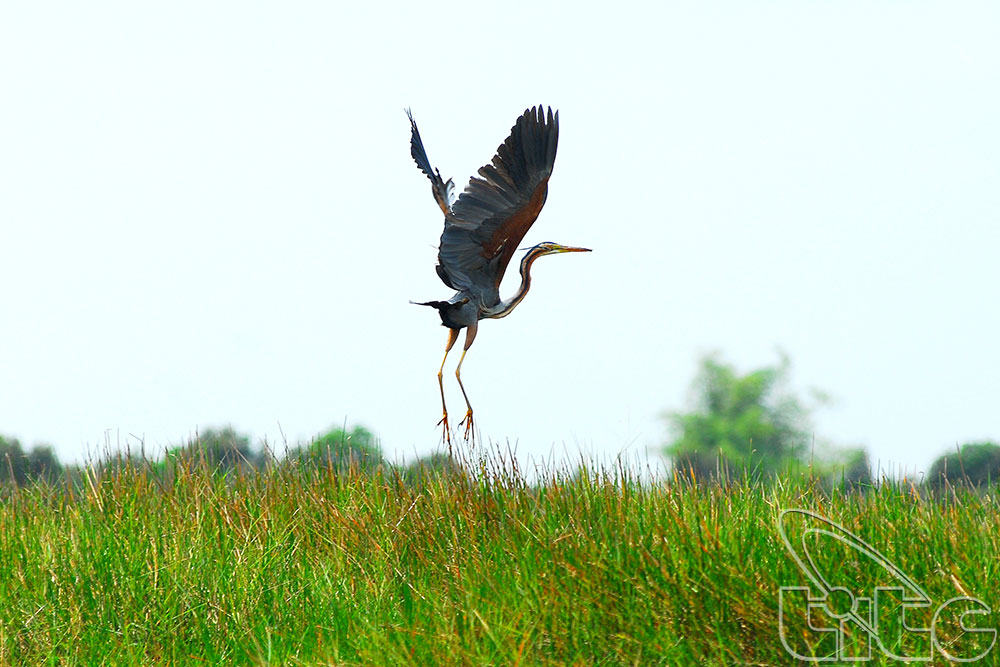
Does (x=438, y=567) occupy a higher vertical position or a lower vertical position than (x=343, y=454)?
lower

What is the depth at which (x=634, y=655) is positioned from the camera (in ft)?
13.6

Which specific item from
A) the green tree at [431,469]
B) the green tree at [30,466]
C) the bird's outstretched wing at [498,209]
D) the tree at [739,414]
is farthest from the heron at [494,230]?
the tree at [739,414]

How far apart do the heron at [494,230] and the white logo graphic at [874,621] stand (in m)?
2.15

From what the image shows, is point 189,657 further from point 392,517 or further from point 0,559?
point 0,559

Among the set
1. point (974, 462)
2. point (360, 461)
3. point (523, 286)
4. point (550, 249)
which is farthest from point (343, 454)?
point (974, 462)

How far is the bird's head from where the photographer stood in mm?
5691

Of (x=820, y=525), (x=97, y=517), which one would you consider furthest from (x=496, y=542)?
(x=97, y=517)

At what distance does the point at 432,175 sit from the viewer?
6.01m

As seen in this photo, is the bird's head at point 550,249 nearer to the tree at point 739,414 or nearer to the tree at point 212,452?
the tree at point 212,452

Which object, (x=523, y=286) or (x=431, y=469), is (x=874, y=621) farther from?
(x=431, y=469)

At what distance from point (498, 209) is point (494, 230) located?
14 cm

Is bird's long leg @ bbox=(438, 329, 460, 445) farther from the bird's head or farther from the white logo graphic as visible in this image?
the white logo graphic

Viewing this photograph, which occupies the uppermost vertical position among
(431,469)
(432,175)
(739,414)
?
(739,414)

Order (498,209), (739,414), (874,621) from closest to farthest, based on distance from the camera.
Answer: (874,621) < (498,209) < (739,414)
